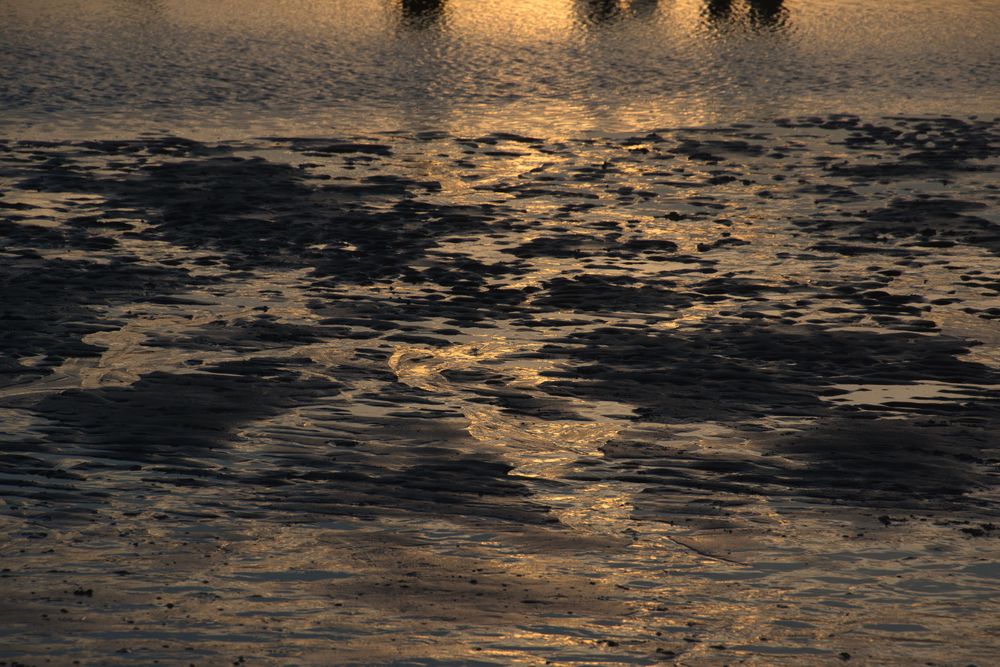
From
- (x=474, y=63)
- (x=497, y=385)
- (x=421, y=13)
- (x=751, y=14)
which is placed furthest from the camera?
(x=751, y=14)

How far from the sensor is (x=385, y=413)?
37.3ft

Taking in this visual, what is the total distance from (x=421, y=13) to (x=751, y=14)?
9291mm

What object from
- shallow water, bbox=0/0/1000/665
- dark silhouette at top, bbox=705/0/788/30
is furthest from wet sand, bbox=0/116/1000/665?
dark silhouette at top, bbox=705/0/788/30

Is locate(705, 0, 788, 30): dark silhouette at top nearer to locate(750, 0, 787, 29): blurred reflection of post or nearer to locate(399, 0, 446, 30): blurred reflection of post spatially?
locate(750, 0, 787, 29): blurred reflection of post

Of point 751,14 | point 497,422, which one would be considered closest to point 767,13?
point 751,14

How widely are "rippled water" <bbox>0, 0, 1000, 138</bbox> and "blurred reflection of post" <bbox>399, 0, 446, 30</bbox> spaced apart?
96mm

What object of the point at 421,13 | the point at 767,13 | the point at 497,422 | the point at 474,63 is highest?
the point at 421,13

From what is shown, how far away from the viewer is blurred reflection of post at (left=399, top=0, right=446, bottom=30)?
40.1 meters

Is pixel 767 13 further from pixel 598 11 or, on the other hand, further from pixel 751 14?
pixel 598 11

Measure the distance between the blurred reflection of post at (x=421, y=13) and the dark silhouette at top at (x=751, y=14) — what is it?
7523 millimetres

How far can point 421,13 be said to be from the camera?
42250 millimetres

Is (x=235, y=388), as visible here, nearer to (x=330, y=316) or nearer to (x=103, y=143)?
(x=330, y=316)

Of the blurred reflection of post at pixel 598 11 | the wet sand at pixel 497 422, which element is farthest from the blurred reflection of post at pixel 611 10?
the wet sand at pixel 497 422

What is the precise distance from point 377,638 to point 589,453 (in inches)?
124
